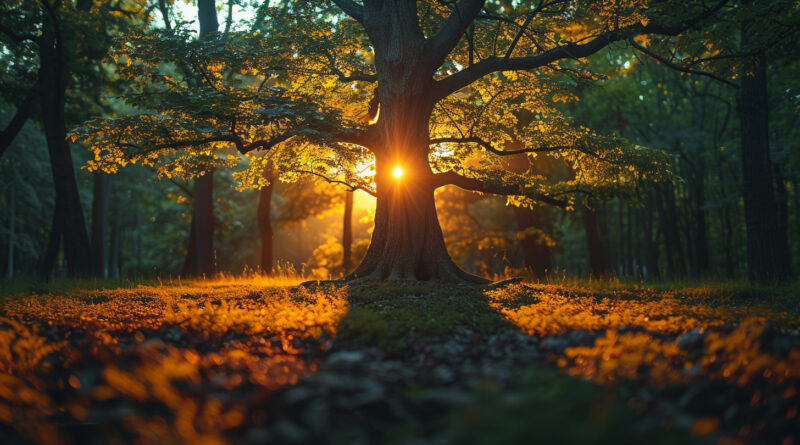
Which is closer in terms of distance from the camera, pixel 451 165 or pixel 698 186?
pixel 451 165

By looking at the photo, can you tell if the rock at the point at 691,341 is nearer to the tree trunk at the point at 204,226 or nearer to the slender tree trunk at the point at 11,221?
the tree trunk at the point at 204,226

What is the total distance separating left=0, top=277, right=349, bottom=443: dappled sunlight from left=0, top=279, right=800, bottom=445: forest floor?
0.6 inches

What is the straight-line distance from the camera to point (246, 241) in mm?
36625

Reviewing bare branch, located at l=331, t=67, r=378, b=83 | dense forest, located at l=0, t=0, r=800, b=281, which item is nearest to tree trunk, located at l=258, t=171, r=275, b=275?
dense forest, located at l=0, t=0, r=800, b=281

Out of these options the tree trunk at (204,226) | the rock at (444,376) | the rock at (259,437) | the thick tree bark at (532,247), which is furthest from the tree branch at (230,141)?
the thick tree bark at (532,247)

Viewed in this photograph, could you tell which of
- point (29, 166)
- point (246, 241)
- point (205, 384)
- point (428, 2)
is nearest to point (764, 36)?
point (428, 2)

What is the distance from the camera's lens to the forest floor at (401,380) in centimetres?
223

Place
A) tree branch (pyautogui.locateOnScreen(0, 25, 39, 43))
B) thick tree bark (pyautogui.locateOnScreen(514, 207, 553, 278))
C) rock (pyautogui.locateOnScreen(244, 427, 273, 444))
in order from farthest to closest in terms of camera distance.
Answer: thick tree bark (pyautogui.locateOnScreen(514, 207, 553, 278))
tree branch (pyautogui.locateOnScreen(0, 25, 39, 43))
rock (pyautogui.locateOnScreen(244, 427, 273, 444))

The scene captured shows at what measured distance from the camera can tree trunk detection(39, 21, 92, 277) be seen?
14.0m

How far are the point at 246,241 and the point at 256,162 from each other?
2496 cm

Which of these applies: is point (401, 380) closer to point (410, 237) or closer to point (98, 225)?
point (410, 237)

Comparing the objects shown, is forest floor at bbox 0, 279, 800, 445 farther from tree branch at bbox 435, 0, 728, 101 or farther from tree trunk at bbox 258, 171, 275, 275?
tree trunk at bbox 258, 171, 275, 275

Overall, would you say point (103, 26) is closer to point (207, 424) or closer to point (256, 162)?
point (256, 162)

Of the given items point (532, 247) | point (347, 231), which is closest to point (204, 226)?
point (347, 231)
